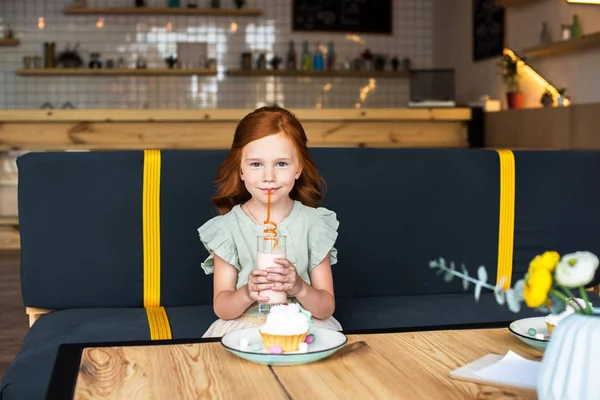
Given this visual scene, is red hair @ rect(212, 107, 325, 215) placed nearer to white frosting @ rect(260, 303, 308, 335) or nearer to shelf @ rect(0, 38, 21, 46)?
white frosting @ rect(260, 303, 308, 335)

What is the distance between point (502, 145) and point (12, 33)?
446 centimetres

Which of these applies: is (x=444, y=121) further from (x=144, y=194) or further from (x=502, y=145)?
(x=144, y=194)

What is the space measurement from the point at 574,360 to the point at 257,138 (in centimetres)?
100

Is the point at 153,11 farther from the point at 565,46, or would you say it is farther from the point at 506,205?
the point at 506,205

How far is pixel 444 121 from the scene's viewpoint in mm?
5020

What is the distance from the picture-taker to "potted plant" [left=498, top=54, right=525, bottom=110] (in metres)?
5.83

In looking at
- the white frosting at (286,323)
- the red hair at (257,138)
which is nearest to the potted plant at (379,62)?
the red hair at (257,138)

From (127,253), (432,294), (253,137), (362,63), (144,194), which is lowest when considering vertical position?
(432,294)

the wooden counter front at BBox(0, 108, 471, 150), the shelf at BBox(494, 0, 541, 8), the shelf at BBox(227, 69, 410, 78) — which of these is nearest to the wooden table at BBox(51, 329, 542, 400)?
the wooden counter front at BBox(0, 108, 471, 150)

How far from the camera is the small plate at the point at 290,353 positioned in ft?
3.93

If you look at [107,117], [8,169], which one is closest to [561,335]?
[107,117]

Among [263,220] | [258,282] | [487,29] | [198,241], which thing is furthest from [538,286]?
[487,29]

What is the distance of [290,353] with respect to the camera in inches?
47.5

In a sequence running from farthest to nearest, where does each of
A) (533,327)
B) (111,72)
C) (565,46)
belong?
1. (111,72)
2. (565,46)
3. (533,327)
